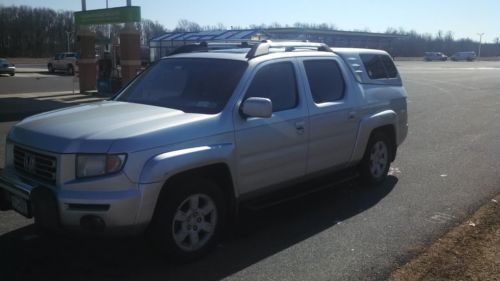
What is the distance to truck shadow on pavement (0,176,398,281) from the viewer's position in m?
4.15

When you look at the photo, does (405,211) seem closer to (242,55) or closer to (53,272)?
(242,55)

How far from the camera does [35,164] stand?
4.20 m

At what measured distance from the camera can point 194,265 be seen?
438 cm

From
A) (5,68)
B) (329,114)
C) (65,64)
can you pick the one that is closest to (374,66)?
(329,114)

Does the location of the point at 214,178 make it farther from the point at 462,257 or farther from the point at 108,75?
the point at 108,75

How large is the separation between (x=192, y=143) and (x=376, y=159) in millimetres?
3475

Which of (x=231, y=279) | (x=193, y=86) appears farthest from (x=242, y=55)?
(x=231, y=279)

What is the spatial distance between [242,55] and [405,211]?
2564 millimetres

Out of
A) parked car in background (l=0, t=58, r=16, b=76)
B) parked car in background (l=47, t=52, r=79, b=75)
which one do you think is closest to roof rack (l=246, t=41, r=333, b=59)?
parked car in background (l=0, t=58, r=16, b=76)

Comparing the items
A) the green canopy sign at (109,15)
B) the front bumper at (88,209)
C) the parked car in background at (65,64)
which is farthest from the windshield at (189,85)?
the parked car in background at (65,64)

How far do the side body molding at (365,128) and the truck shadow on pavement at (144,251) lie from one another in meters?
0.81

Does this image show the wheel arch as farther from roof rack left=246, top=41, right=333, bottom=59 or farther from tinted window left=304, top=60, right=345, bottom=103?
tinted window left=304, top=60, right=345, bottom=103

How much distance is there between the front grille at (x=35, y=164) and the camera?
4012mm

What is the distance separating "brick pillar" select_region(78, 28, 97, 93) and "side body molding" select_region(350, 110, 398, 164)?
1867 centimetres
